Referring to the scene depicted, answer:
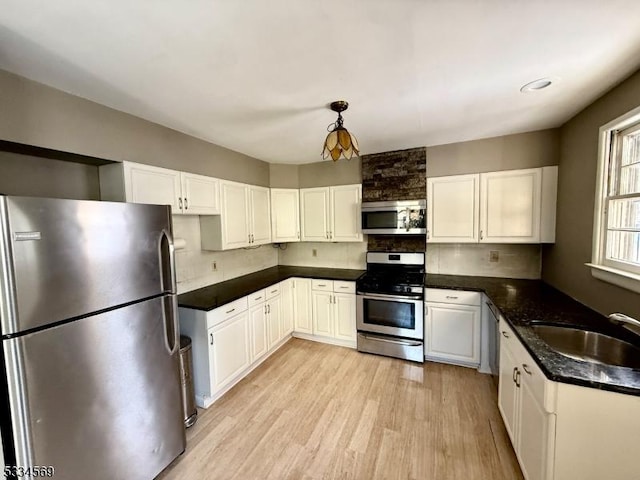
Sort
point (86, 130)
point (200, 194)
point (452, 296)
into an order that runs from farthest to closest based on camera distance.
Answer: point (452, 296) → point (200, 194) → point (86, 130)

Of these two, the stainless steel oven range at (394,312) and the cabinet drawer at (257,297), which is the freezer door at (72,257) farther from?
the stainless steel oven range at (394,312)

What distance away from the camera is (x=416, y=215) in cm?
310

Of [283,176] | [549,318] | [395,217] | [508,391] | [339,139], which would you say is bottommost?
[508,391]

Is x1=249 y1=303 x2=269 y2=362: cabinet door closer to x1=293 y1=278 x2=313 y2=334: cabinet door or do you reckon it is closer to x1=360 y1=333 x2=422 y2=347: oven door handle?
x1=293 y1=278 x2=313 y2=334: cabinet door

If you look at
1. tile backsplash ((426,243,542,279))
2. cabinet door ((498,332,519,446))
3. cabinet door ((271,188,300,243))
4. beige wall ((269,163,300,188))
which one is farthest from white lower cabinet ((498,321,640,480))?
beige wall ((269,163,300,188))

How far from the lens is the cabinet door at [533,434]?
4.08 ft

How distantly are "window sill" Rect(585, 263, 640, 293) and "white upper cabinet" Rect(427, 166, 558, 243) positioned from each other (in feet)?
2.72

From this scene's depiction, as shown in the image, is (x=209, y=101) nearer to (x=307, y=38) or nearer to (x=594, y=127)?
(x=307, y=38)

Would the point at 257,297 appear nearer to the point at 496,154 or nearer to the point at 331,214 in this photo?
the point at 331,214

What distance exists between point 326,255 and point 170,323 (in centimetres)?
246

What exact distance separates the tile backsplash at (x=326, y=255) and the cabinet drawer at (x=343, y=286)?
21.6 inches

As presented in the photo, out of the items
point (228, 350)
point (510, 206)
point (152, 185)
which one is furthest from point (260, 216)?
point (510, 206)

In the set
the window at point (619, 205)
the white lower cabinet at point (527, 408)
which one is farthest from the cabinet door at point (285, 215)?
the window at point (619, 205)

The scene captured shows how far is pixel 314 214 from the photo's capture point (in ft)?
12.2
